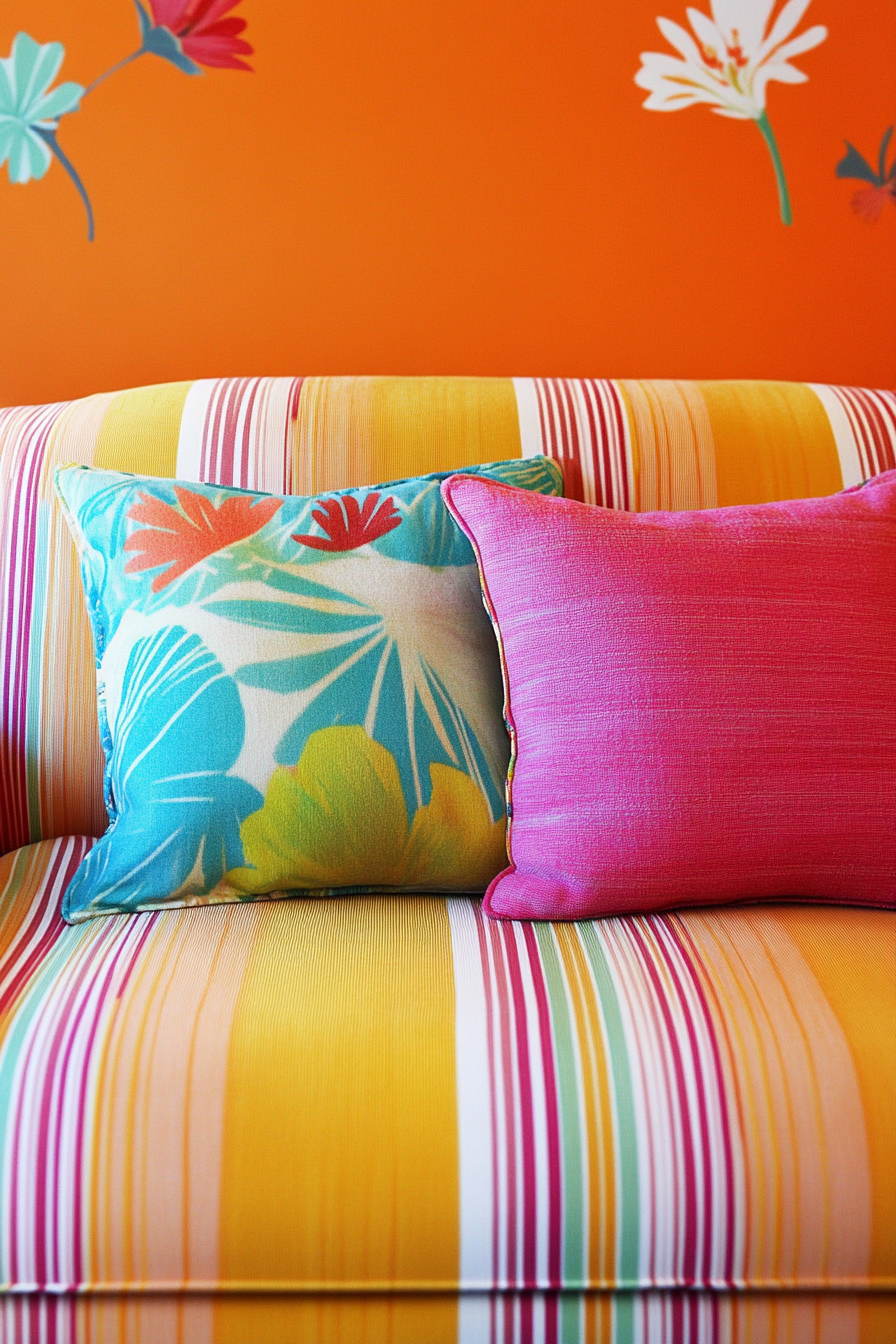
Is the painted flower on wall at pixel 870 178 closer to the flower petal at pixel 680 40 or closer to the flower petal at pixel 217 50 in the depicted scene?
the flower petal at pixel 680 40

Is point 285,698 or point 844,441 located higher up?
point 844,441

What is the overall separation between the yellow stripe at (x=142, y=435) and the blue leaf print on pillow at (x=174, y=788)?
1.03ft

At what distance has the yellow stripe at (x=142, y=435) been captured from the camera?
1.14 m

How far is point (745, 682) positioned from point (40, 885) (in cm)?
68

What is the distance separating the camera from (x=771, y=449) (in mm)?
1159

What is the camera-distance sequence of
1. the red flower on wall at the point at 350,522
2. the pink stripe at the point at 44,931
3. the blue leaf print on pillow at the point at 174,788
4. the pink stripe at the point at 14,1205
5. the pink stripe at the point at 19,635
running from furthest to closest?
1. the pink stripe at the point at 19,635
2. the red flower on wall at the point at 350,522
3. the blue leaf print on pillow at the point at 174,788
4. the pink stripe at the point at 44,931
5. the pink stripe at the point at 14,1205

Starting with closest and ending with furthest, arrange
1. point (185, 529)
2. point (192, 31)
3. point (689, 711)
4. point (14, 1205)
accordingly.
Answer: point (14, 1205), point (689, 711), point (185, 529), point (192, 31)

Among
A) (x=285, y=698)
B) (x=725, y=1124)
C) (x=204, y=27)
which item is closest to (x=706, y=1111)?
(x=725, y=1124)

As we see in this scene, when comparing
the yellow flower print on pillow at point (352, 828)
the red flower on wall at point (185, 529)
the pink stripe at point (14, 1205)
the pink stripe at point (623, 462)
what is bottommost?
the pink stripe at point (14, 1205)

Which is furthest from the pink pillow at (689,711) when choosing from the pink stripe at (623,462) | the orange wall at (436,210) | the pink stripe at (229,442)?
the orange wall at (436,210)

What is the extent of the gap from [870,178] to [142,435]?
1.17 m

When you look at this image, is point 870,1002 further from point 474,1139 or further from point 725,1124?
point 474,1139

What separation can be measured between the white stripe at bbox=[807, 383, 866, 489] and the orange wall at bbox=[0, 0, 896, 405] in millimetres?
371

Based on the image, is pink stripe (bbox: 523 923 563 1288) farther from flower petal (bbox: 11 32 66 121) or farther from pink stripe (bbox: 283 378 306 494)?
flower petal (bbox: 11 32 66 121)
